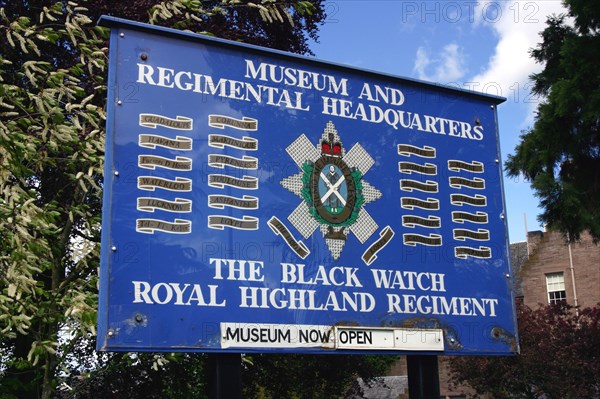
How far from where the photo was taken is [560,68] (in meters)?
19.2

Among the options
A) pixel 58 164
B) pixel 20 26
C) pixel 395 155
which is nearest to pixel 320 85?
pixel 395 155

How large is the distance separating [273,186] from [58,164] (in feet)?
23.5

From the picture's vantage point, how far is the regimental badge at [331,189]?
617cm

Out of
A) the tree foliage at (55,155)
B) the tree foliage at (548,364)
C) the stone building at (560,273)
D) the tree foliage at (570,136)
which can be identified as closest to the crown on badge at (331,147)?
the tree foliage at (55,155)

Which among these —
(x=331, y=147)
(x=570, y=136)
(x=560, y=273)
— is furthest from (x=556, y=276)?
(x=331, y=147)

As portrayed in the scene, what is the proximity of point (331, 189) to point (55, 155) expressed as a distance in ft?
21.6

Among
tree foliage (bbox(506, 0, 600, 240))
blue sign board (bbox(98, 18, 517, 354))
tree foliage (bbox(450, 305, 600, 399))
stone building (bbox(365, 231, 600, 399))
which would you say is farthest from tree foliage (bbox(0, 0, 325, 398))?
stone building (bbox(365, 231, 600, 399))

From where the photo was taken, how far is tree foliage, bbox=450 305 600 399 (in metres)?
25.3

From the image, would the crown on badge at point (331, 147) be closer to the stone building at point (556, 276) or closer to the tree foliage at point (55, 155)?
the tree foliage at point (55, 155)

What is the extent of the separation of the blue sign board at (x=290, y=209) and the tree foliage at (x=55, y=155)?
2850 millimetres

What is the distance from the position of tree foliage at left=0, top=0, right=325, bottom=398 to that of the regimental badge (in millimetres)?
3178

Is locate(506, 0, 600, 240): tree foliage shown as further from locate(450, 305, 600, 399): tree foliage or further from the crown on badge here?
the crown on badge

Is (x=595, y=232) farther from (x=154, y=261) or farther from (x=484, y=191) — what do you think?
(x=154, y=261)

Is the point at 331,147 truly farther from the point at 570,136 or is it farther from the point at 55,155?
the point at 570,136
